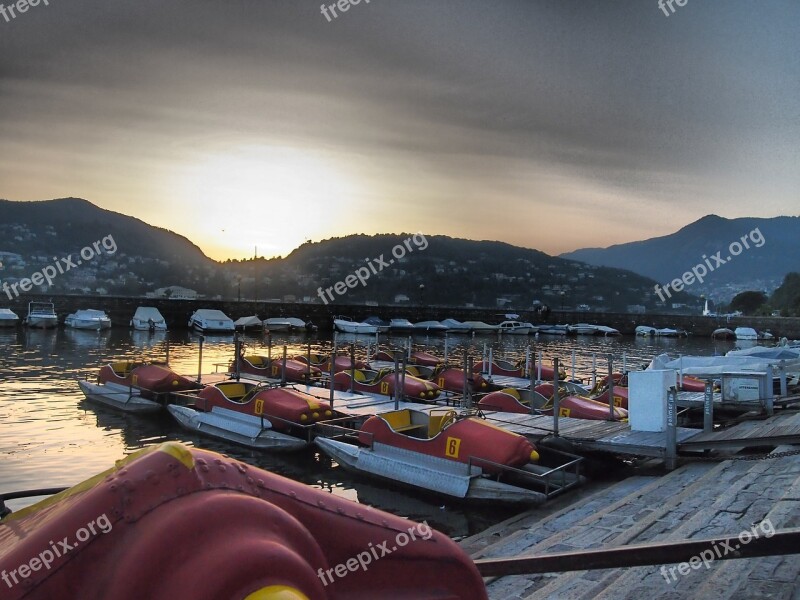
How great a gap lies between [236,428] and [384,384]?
22.8 ft

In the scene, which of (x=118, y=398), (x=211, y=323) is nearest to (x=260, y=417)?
(x=118, y=398)

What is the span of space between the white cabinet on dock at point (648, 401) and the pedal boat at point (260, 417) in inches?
392

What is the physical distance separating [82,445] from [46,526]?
20.2 metres

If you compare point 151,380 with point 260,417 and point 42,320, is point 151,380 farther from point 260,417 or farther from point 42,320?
point 42,320

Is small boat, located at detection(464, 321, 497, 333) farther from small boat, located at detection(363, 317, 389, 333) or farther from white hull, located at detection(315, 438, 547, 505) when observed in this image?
white hull, located at detection(315, 438, 547, 505)

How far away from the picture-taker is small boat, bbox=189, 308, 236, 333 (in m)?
81.4

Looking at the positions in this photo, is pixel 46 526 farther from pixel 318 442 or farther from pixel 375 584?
pixel 318 442

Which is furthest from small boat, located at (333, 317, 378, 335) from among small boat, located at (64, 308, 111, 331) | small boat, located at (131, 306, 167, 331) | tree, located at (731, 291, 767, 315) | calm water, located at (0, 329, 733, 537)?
tree, located at (731, 291, 767, 315)

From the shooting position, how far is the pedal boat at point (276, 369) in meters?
32.5

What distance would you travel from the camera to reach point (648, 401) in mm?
17172

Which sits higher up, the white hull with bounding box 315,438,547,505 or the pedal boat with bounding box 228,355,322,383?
the pedal boat with bounding box 228,355,322,383

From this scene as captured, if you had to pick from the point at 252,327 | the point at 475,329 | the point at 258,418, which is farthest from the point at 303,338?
the point at 258,418

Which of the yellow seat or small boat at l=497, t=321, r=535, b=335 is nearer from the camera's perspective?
the yellow seat

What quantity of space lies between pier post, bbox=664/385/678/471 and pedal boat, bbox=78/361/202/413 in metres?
19.1
